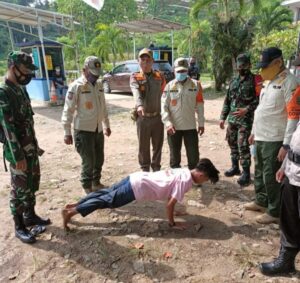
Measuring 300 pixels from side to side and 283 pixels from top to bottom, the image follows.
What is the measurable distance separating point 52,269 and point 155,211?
1452 mm

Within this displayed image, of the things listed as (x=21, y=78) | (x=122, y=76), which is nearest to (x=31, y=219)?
(x=21, y=78)

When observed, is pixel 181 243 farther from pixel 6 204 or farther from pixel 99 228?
pixel 6 204

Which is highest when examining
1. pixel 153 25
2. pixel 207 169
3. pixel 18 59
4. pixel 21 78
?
pixel 153 25

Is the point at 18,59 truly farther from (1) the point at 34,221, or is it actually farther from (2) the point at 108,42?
(2) the point at 108,42

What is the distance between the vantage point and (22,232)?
3311mm

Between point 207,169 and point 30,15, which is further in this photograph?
point 30,15

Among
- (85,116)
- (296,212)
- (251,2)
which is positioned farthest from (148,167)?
(251,2)

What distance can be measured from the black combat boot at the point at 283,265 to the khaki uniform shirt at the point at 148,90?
245 centimetres

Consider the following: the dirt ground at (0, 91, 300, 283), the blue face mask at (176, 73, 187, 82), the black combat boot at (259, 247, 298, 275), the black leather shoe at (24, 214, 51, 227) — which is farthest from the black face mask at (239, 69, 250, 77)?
the black leather shoe at (24, 214, 51, 227)

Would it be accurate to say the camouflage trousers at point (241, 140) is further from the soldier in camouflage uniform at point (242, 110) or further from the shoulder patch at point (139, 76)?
the shoulder patch at point (139, 76)

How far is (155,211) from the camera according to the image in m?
3.92

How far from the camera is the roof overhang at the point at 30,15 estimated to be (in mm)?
10206

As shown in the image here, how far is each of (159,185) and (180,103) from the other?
140 centimetres

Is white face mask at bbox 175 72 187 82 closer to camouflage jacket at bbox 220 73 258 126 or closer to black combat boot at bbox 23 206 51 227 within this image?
camouflage jacket at bbox 220 73 258 126
